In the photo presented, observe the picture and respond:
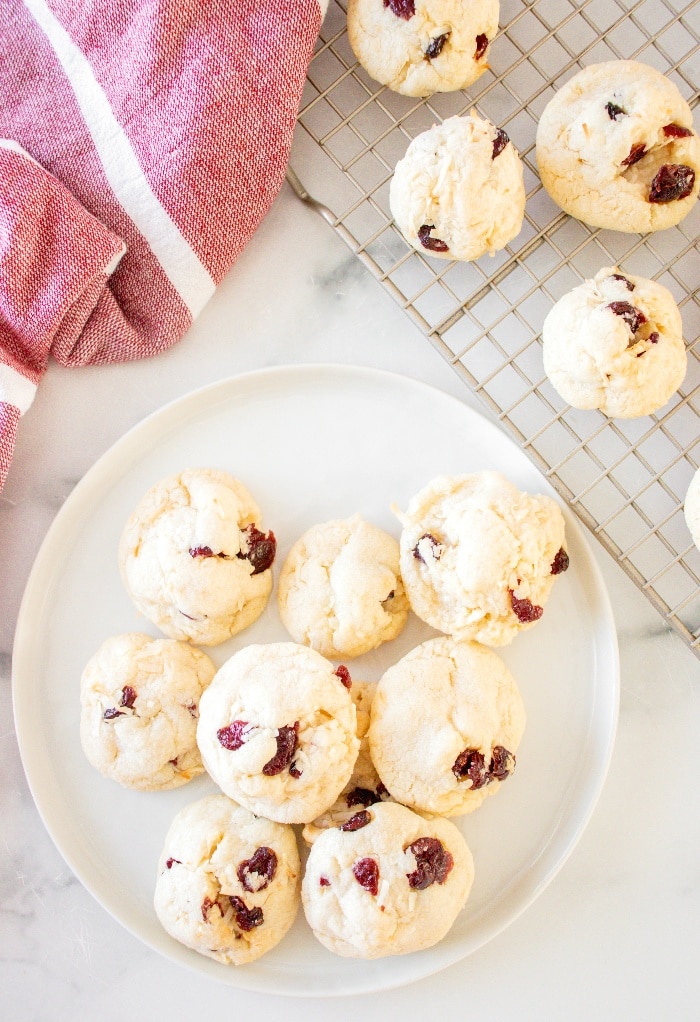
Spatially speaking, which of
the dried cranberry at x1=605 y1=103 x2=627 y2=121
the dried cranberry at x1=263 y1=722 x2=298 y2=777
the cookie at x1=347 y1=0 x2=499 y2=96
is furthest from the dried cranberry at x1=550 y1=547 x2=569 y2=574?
the cookie at x1=347 y1=0 x2=499 y2=96

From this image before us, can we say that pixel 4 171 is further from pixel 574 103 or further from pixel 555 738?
pixel 555 738

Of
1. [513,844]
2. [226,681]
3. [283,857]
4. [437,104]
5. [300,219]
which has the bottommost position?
[513,844]

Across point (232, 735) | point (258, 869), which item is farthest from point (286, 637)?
point (258, 869)

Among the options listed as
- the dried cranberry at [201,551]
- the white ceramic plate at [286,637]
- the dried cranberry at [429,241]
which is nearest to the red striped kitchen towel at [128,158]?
the white ceramic plate at [286,637]

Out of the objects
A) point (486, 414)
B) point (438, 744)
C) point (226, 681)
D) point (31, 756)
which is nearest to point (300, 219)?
point (486, 414)

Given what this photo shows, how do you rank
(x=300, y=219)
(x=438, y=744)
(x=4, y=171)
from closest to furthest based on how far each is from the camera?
(x=438, y=744), (x=4, y=171), (x=300, y=219)

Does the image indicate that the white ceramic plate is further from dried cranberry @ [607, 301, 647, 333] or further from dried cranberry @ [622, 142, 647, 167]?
dried cranberry @ [622, 142, 647, 167]
